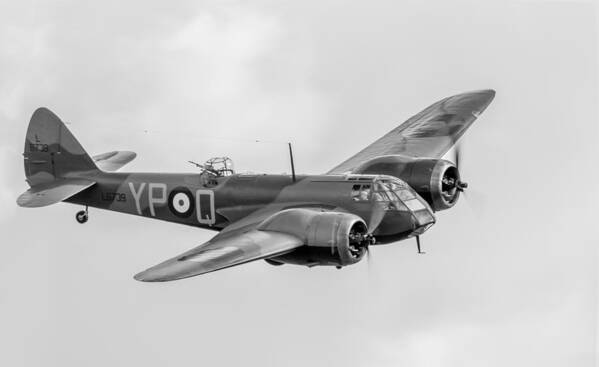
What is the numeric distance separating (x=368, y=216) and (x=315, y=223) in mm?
1753

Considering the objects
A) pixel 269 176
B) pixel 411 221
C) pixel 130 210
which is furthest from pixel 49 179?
pixel 411 221

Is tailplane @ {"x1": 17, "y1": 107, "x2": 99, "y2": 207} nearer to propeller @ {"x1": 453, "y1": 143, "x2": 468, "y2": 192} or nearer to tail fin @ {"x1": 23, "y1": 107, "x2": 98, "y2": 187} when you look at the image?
tail fin @ {"x1": 23, "y1": 107, "x2": 98, "y2": 187}

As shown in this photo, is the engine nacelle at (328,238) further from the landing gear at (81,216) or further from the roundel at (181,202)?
the landing gear at (81,216)

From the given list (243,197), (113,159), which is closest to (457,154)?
(243,197)

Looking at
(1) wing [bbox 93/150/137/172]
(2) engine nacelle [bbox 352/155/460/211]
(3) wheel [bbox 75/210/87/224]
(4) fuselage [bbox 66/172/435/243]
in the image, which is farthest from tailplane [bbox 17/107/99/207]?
(2) engine nacelle [bbox 352/155/460/211]

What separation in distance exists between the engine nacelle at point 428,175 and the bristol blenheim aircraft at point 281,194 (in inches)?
0.9

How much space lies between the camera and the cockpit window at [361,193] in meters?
17.8

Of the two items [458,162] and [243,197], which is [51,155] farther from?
[458,162]

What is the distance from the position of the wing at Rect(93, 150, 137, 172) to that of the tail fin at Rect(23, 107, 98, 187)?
750mm

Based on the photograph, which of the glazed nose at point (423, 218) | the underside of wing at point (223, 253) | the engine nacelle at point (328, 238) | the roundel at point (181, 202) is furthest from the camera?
the roundel at point (181, 202)

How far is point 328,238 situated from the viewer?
630 inches

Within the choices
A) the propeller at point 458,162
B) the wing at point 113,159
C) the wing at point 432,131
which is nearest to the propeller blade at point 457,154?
the propeller at point 458,162

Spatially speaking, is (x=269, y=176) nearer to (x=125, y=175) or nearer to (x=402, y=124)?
(x=125, y=175)

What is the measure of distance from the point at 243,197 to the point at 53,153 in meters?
5.86
